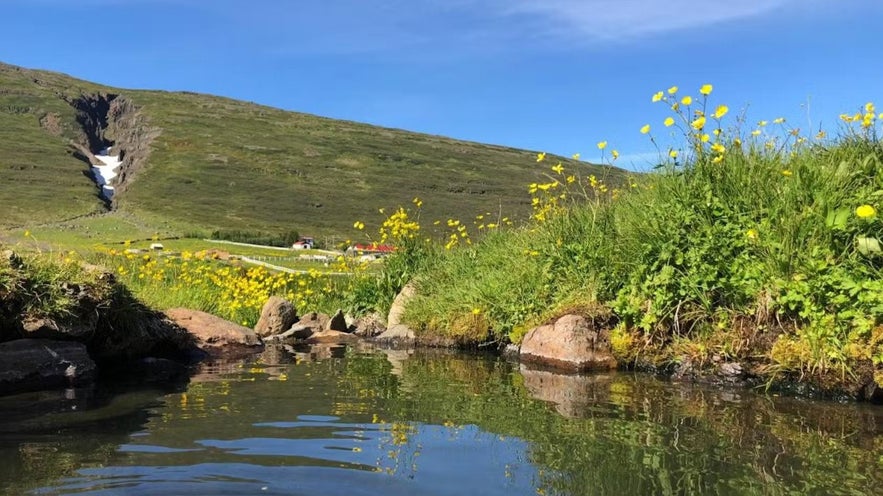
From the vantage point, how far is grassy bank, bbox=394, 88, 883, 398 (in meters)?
6.01

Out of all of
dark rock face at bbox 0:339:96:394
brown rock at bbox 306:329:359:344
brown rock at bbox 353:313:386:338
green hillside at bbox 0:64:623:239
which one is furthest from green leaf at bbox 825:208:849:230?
green hillside at bbox 0:64:623:239

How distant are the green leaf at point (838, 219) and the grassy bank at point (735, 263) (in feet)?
0.05

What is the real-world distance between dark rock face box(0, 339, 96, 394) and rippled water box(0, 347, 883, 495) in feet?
1.28

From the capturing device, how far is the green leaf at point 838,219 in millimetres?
6223

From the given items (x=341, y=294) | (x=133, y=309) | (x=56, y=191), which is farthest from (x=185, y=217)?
(x=133, y=309)

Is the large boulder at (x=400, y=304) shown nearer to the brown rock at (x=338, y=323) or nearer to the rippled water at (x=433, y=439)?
the brown rock at (x=338, y=323)

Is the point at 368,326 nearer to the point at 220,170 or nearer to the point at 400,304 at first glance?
the point at 400,304

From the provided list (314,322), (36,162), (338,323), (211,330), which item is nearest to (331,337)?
(338,323)

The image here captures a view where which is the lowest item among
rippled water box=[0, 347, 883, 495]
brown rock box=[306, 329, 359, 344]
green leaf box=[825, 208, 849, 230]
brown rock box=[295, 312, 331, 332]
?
brown rock box=[306, 329, 359, 344]

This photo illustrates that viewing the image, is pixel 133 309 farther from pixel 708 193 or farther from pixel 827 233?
pixel 827 233

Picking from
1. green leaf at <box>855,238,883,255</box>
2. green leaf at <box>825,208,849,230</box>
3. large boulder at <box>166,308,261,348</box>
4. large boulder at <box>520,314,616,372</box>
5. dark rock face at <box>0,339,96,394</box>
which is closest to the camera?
green leaf at <box>855,238,883,255</box>

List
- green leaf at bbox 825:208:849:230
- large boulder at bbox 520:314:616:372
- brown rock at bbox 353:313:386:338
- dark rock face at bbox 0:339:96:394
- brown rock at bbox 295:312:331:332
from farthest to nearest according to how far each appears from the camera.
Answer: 1. brown rock at bbox 353:313:386:338
2. brown rock at bbox 295:312:331:332
3. large boulder at bbox 520:314:616:372
4. dark rock face at bbox 0:339:96:394
5. green leaf at bbox 825:208:849:230

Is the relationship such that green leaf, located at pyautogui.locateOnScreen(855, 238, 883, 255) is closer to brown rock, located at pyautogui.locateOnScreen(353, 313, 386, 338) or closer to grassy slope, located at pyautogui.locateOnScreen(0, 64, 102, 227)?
brown rock, located at pyautogui.locateOnScreen(353, 313, 386, 338)

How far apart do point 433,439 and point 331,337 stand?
7720 millimetres
